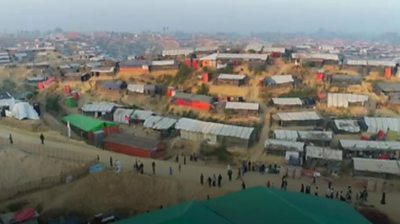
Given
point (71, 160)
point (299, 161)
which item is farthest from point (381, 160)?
point (71, 160)

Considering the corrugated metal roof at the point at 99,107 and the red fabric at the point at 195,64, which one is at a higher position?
the red fabric at the point at 195,64

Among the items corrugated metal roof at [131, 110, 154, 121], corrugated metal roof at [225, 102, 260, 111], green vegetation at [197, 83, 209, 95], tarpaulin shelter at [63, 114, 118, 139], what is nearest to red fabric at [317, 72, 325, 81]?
corrugated metal roof at [225, 102, 260, 111]

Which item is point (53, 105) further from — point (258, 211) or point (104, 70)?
point (258, 211)

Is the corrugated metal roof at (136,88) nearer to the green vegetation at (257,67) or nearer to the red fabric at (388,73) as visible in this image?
the green vegetation at (257,67)

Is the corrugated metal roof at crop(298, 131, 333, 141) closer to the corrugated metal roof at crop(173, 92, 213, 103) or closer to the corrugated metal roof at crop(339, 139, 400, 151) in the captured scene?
the corrugated metal roof at crop(339, 139, 400, 151)

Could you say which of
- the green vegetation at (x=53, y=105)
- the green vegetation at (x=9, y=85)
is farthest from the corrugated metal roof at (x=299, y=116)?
the green vegetation at (x=9, y=85)
